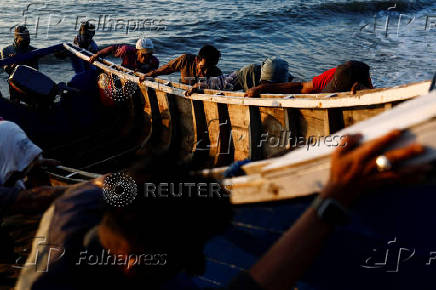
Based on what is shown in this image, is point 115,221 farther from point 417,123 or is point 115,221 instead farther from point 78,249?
point 417,123

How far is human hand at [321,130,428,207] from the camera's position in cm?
135

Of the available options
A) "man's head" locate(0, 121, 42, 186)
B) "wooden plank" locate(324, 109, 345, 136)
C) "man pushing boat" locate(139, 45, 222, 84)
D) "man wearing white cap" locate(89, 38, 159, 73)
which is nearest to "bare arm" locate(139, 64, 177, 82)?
"man pushing boat" locate(139, 45, 222, 84)

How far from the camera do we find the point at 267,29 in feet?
57.0

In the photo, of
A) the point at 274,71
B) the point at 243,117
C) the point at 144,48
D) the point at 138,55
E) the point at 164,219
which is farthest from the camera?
the point at 138,55

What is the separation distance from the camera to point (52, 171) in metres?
4.95

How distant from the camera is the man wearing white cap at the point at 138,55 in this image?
739 centimetres

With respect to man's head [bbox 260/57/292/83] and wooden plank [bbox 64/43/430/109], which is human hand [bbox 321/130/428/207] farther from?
man's head [bbox 260/57/292/83]

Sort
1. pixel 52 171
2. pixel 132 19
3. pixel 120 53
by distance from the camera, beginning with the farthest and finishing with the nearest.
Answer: pixel 132 19 < pixel 120 53 < pixel 52 171

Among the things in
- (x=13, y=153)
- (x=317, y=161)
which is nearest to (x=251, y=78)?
(x=13, y=153)

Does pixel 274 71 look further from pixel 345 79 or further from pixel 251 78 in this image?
pixel 345 79

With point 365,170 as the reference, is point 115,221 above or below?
below

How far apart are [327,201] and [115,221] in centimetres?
82

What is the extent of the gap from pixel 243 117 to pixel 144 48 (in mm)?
3212

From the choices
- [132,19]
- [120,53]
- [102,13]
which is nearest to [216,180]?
[120,53]
